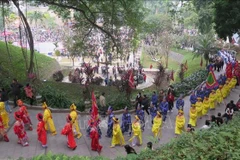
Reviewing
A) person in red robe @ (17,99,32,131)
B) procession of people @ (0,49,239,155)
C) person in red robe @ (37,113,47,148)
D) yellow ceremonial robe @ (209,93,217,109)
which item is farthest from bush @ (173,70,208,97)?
person in red robe @ (37,113,47,148)

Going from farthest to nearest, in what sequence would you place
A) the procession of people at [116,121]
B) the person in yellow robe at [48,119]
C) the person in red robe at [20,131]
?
1. the person in yellow robe at [48,119]
2. the procession of people at [116,121]
3. the person in red robe at [20,131]

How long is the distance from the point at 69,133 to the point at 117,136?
62.0 inches

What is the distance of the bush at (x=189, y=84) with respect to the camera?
16234 millimetres

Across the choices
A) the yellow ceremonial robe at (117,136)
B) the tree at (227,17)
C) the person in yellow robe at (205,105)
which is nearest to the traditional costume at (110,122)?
the yellow ceremonial robe at (117,136)

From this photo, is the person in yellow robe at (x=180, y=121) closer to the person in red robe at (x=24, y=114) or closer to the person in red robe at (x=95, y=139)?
the person in red robe at (x=95, y=139)

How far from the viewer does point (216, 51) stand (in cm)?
2273

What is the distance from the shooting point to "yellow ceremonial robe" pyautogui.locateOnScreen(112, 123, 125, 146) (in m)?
9.57

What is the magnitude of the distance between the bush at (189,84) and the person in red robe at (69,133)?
779cm

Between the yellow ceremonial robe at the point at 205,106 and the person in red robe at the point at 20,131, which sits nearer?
the person in red robe at the point at 20,131

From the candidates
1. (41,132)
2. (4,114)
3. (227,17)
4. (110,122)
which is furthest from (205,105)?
(4,114)

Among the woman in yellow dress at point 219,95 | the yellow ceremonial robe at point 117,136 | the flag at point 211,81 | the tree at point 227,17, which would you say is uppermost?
the tree at point 227,17

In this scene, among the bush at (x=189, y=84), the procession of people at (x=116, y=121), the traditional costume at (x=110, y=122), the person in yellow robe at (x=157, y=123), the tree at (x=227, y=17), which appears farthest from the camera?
the tree at (x=227, y=17)

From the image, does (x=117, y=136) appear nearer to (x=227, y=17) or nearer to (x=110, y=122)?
(x=110, y=122)

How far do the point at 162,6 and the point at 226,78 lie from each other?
48.1 meters
